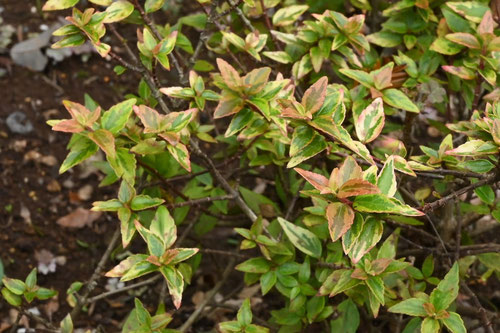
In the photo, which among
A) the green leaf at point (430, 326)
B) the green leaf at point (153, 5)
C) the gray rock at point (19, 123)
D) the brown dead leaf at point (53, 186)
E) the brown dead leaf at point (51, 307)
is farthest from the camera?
the gray rock at point (19, 123)

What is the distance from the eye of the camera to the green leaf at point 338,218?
4.42 feet

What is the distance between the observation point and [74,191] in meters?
3.12

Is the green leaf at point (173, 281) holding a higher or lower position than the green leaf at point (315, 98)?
lower

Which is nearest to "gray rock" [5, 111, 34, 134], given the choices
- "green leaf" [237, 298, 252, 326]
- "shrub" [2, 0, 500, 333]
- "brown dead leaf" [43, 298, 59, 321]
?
"brown dead leaf" [43, 298, 59, 321]

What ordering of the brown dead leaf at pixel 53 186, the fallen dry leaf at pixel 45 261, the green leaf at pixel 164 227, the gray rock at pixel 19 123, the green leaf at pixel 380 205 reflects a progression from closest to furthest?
the green leaf at pixel 380 205 < the green leaf at pixel 164 227 < the fallen dry leaf at pixel 45 261 < the brown dead leaf at pixel 53 186 < the gray rock at pixel 19 123

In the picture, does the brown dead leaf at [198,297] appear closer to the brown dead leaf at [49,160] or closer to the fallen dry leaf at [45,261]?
the fallen dry leaf at [45,261]

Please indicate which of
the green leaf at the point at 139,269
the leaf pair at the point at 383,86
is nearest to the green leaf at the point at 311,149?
the leaf pair at the point at 383,86

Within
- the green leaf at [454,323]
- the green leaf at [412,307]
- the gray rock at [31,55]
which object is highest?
the green leaf at [412,307]

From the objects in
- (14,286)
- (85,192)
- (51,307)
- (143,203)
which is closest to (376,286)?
(143,203)

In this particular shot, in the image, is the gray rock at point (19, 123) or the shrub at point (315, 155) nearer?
the shrub at point (315, 155)

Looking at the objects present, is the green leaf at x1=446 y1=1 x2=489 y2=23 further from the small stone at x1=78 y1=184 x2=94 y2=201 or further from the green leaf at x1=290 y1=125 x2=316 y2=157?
the small stone at x1=78 y1=184 x2=94 y2=201

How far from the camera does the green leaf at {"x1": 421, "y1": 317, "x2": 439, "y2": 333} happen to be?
1.62 metres

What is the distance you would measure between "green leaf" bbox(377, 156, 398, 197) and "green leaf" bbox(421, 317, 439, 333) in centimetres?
41

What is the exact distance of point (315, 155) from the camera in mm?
2100
